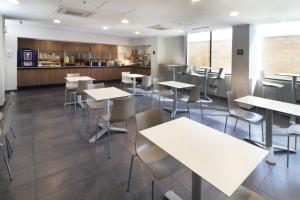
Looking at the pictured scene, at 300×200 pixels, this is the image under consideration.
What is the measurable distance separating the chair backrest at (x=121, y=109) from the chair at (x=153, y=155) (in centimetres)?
79

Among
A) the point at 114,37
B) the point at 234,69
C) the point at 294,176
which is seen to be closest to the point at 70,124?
the point at 294,176

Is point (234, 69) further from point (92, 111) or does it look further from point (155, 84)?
point (92, 111)

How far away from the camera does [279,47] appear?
532cm

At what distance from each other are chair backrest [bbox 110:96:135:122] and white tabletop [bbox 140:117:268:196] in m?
1.17

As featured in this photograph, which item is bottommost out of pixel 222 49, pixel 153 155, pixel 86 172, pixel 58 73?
pixel 86 172

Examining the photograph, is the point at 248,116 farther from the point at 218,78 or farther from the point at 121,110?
the point at 218,78

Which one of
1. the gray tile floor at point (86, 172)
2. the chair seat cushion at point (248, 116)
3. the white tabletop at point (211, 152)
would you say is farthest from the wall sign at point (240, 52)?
the white tabletop at point (211, 152)

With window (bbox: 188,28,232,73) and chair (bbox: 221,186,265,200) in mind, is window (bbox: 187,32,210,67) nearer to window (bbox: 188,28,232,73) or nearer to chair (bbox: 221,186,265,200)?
window (bbox: 188,28,232,73)

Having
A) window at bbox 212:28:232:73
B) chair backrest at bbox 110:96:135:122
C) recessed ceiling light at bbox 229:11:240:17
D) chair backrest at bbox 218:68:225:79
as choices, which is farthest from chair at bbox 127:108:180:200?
window at bbox 212:28:232:73

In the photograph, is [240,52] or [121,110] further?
[240,52]

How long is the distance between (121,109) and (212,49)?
576cm

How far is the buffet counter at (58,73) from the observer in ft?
25.4

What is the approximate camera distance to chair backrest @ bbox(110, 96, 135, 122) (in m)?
2.81

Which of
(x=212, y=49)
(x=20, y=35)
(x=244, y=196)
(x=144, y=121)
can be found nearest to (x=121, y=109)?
(x=144, y=121)
